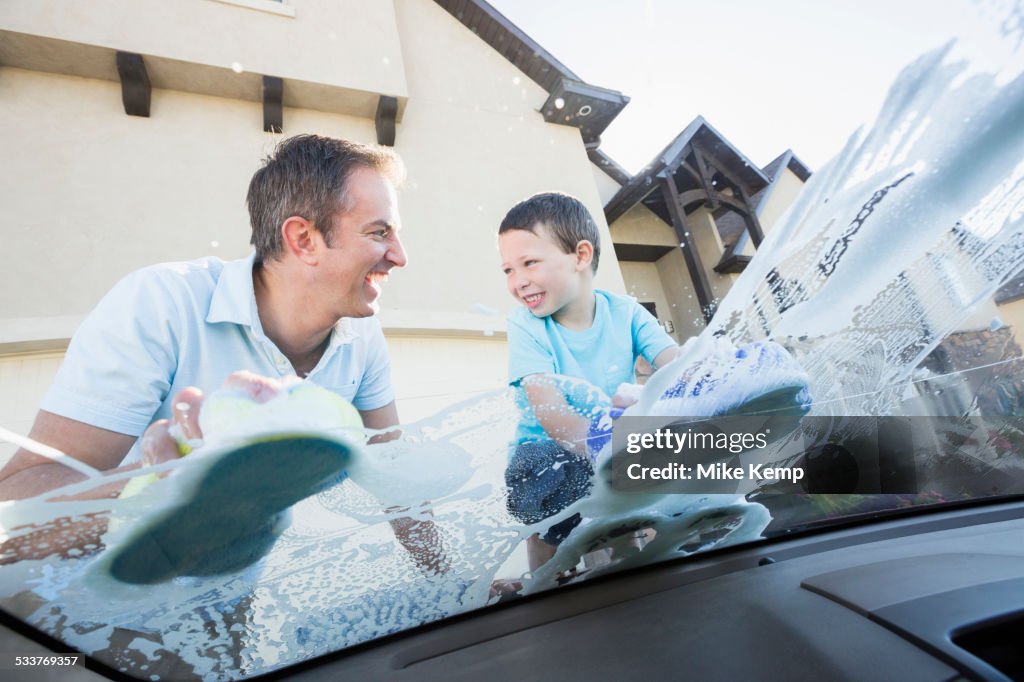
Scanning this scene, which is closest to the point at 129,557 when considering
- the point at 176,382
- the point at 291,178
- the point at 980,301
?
the point at 176,382

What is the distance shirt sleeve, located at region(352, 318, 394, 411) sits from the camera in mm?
688

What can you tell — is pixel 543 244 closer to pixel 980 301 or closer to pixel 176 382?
Result: pixel 176 382

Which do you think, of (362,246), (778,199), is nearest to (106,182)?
(362,246)

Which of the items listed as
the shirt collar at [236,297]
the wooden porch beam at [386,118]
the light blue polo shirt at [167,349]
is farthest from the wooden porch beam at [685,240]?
the shirt collar at [236,297]

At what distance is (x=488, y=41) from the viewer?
0.85m

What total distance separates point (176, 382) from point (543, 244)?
0.61 metres

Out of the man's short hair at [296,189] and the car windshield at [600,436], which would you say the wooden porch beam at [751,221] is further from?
the man's short hair at [296,189]

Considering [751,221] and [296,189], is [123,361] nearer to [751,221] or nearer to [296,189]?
[296,189]

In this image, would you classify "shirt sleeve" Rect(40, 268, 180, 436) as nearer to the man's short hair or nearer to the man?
the man

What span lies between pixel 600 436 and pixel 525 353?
0.68ft

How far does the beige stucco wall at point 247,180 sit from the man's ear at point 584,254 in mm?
41

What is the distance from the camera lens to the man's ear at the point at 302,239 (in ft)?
2.02

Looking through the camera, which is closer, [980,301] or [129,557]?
[129,557]

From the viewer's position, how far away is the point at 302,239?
2.02 ft
